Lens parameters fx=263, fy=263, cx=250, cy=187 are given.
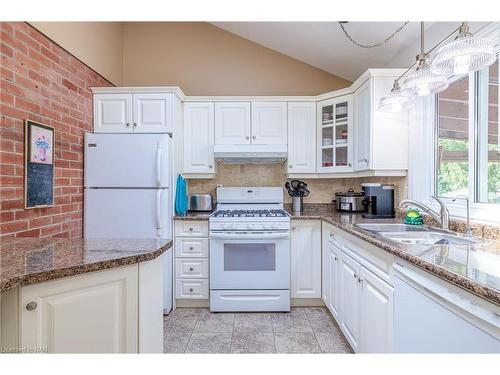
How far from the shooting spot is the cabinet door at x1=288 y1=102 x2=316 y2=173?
289 centimetres

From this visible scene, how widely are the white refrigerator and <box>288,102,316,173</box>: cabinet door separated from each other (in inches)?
52.3

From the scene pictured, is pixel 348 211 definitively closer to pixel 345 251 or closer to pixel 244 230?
pixel 345 251

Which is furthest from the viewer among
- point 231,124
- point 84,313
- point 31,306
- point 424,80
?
point 231,124

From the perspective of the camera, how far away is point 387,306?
134 centimetres

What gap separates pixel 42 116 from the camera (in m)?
1.95

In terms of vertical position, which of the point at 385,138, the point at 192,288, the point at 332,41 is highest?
the point at 332,41

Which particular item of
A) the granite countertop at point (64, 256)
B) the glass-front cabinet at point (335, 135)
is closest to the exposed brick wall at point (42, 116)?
the granite countertop at point (64, 256)

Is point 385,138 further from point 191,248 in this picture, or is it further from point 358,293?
point 191,248

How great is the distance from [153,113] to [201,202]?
1.04 metres

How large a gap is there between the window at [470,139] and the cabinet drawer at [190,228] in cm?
207

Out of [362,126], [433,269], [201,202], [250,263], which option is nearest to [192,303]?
[250,263]

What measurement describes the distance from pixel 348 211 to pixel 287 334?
4.55ft

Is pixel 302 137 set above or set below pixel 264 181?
above
